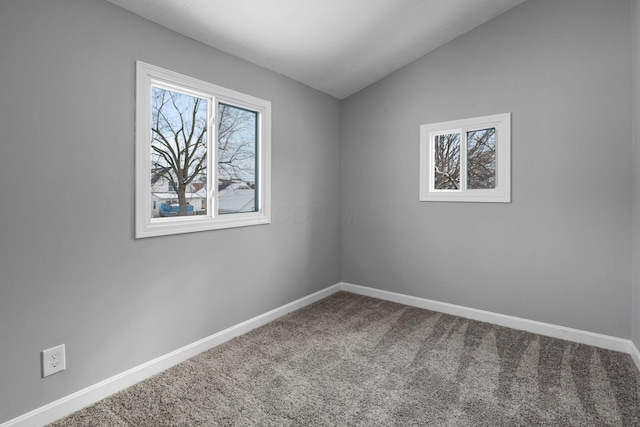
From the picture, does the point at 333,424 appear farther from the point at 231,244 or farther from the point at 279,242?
the point at 279,242

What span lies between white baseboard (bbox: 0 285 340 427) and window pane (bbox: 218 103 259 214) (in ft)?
3.35

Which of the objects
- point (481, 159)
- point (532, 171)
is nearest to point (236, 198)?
point (481, 159)

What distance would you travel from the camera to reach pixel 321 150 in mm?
3885

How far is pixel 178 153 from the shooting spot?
2.55 meters

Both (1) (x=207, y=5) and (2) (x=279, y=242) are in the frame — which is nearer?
(1) (x=207, y=5)

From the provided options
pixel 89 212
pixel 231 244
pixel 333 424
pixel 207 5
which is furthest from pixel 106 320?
pixel 207 5

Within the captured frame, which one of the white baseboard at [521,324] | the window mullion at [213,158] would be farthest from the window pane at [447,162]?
the window mullion at [213,158]

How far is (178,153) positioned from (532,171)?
2.94 metres

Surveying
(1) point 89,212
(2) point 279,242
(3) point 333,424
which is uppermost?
(1) point 89,212

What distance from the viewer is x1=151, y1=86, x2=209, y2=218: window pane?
2416 mm

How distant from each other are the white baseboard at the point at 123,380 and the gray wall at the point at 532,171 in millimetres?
1821

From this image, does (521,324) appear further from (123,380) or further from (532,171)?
(123,380)

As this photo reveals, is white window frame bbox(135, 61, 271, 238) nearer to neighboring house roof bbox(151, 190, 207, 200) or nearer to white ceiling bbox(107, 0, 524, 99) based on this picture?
neighboring house roof bbox(151, 190, 207, 200)

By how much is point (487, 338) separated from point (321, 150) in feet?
8.12
